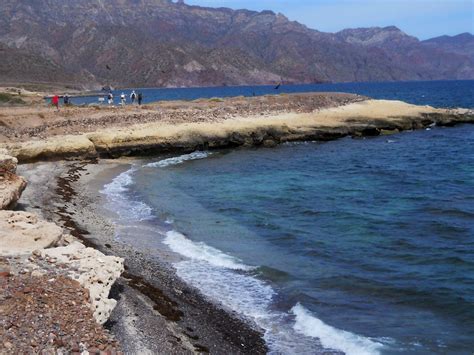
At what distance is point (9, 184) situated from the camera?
16.2 m

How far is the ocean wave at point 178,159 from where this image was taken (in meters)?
30.5

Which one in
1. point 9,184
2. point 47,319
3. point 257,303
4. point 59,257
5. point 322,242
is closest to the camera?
point 47,319

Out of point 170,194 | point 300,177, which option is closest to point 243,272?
point 170,194

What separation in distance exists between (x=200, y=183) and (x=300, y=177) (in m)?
5.04

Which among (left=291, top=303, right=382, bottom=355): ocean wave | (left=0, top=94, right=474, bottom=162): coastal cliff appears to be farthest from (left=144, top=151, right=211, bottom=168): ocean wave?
(left=291, top=303, right=382, bottom=355): ocean wave

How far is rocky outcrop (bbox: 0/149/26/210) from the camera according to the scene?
49.7 ft

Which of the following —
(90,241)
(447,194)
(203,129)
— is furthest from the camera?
(203,129)

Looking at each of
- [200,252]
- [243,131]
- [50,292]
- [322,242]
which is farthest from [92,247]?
[243,131]

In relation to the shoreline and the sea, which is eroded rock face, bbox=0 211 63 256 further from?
the sea

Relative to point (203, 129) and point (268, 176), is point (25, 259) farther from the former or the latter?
point (203, 129)

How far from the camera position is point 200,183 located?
25953 mm

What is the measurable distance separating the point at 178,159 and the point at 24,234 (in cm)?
2142

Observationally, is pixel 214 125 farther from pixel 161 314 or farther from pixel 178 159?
pixel 161 314

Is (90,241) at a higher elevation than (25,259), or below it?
below
